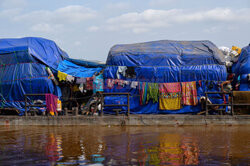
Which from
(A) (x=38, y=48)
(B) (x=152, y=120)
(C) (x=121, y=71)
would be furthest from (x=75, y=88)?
(B) (x=152, y=120)

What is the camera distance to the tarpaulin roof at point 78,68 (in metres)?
16.2

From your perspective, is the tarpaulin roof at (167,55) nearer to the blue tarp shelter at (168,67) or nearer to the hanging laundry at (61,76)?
the blue tarp shelter at (168,67)

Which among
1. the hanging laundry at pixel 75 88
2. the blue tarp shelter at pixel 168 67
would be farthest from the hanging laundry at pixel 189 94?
the hanging laundry at pixel 75 88

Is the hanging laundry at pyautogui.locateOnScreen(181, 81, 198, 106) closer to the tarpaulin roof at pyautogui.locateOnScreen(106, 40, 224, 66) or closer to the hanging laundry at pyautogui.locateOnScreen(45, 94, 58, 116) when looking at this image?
the tarpaulin roof at pyautogui.locateOnScreen(106, 40, 224, 66)

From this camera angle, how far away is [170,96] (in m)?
15.0

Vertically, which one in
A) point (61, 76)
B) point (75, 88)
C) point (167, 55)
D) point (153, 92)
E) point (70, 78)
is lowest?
point (153, 92)

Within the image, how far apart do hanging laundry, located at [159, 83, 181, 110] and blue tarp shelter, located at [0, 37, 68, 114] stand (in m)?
5.60

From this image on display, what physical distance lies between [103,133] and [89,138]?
117 centimetres

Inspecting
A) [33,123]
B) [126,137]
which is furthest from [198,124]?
[33,123]

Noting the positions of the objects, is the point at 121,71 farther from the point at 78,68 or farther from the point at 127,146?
the point at 127,146

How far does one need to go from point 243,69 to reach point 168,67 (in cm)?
363

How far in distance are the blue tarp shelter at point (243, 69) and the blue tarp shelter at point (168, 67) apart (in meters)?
0.84

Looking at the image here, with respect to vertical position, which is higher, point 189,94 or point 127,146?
point 189,94

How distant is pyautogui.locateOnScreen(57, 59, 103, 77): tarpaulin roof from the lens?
16.2 m
